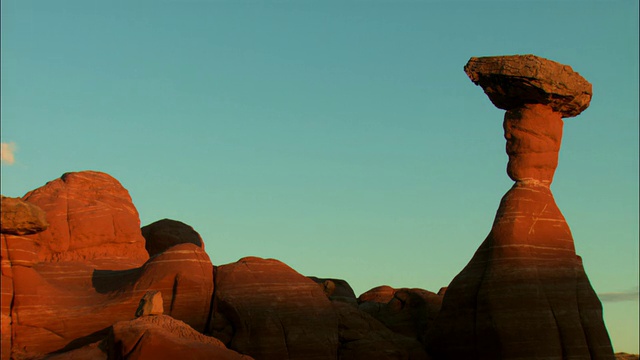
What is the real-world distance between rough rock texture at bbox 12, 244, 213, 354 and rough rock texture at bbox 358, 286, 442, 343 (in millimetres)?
8348

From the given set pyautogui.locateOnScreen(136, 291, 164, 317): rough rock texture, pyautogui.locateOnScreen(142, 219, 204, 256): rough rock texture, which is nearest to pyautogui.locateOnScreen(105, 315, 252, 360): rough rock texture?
pyautogui.locateOnScreen(136, 291, 164, 317): rough rock texture

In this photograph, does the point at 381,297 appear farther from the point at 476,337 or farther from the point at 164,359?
the point at 164,359

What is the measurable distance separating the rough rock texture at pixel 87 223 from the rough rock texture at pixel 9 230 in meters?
4.67

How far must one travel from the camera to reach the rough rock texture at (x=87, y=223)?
33875 mm

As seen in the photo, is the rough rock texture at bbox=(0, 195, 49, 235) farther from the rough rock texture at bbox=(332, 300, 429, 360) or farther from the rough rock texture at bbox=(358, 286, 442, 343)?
the rough rock texture at bbox=(358, 286, 442, 343)

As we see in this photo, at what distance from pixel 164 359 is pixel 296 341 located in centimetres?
686

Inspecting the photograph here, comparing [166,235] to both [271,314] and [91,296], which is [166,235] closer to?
[91,296]

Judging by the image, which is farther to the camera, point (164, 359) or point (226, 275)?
point (226, 275)

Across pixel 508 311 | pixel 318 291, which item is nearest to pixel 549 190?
pixel 508 311

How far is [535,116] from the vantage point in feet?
113

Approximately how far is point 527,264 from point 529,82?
601 centimetres

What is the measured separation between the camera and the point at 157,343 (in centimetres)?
2606

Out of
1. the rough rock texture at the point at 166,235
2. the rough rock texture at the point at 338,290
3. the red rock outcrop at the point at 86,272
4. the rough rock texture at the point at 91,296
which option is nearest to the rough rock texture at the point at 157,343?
the rough rock texture at the point at 91,296

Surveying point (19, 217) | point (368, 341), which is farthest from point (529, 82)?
point (19, 217)
